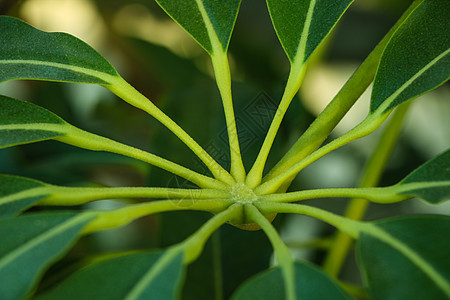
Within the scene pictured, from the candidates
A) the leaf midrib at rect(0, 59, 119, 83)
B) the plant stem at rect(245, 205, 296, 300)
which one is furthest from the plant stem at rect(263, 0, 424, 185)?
the leaf midrib at rect(0, 59, 119, 83)

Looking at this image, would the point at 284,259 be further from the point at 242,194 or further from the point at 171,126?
the point at 171,126

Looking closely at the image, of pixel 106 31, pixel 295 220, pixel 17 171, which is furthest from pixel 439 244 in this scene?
pixel 106 31

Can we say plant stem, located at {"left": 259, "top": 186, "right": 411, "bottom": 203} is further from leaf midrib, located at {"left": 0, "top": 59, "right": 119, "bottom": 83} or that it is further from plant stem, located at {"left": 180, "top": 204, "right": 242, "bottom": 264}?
leaf midrib, located at {"left": 0, "top": 59, "right": 119, "bottom": 83}

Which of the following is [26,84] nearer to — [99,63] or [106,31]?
[106,31]

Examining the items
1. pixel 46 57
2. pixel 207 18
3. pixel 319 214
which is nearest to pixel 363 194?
pixel 319 214

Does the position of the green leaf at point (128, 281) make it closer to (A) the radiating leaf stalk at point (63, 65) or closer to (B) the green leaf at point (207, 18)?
(A) the radiating leaf stalk at point (63, 65)
